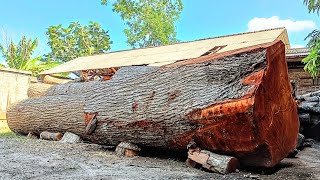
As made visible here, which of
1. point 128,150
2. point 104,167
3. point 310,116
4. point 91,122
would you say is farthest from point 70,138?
point 310,116

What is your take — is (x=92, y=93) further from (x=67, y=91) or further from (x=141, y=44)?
(x=141, y=44)

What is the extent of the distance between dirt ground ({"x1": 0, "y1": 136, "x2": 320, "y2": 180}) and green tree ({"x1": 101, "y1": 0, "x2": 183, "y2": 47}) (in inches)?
845

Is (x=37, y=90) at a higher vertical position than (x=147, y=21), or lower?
lower

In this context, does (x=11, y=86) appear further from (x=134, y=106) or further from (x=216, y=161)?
(x=216, y=161)

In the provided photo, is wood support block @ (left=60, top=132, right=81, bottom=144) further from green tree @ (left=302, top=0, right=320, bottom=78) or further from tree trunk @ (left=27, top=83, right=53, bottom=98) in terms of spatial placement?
green tree @ (left=302, top=0, right=320, bottom=78)

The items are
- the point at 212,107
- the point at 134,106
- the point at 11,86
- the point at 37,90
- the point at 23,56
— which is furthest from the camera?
the point at 23,56

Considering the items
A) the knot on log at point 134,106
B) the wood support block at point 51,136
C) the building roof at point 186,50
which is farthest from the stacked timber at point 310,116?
the wood support block at point 51,136

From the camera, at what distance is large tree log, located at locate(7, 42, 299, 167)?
3.46 metres

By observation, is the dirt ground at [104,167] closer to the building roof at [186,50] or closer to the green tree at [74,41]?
the building roof at [186,50]

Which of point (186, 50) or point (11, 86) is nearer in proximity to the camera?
point (186, 50)

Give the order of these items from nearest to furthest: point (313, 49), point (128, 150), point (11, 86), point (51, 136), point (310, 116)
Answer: point (128, 150) < point (313, 49) < point (51, 136) < point (310, 116) < point (11, 86)

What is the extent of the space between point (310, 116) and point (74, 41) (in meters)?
21.1

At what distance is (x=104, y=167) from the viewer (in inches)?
143

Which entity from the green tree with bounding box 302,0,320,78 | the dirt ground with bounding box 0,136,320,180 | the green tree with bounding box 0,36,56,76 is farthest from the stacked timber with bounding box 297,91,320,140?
the green tree with bounding box 0,36,56,76
